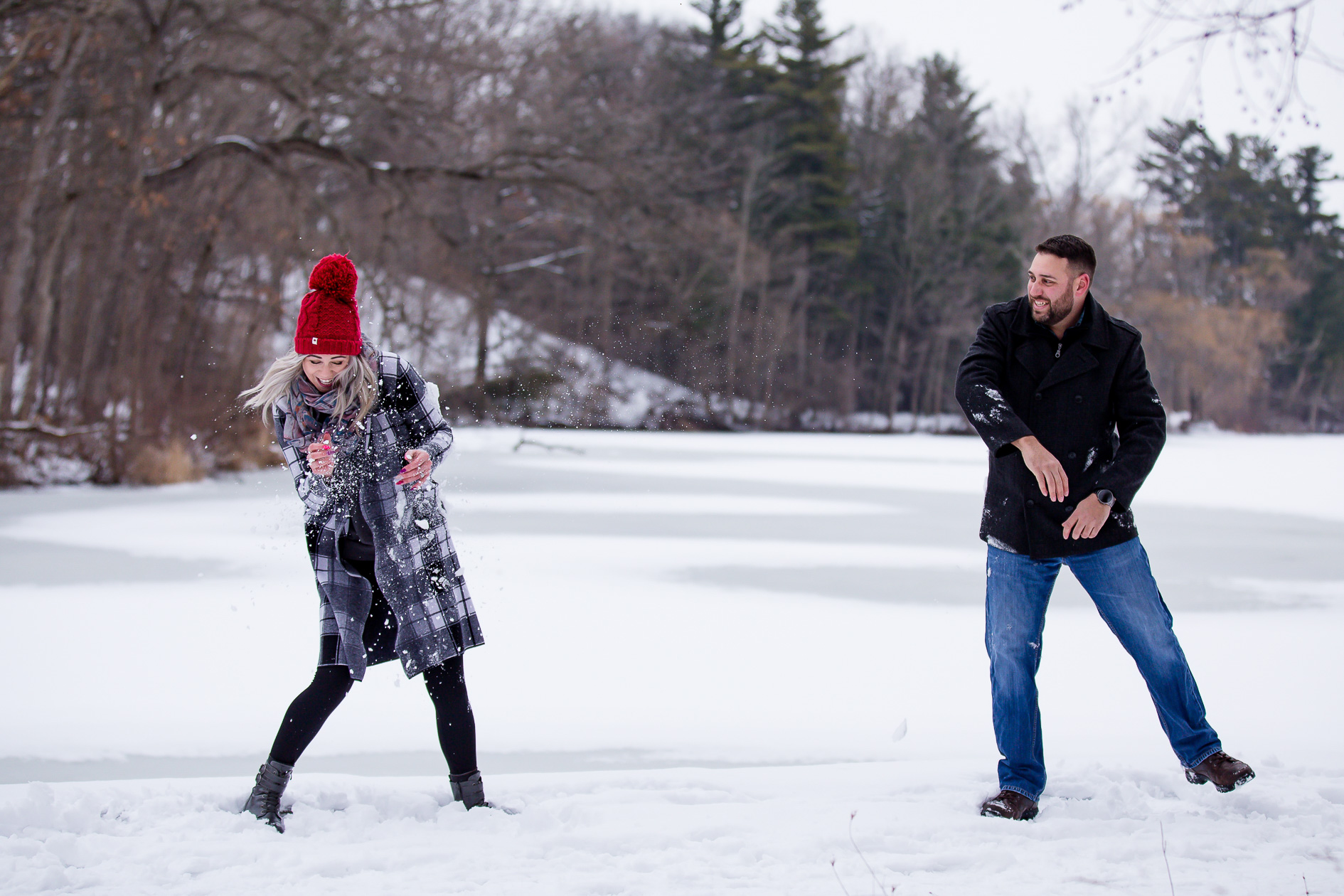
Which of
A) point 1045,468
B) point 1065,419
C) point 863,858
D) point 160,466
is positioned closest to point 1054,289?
point 1065,419

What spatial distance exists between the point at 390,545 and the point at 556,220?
91.4ft

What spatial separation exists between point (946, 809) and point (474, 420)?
23214mm

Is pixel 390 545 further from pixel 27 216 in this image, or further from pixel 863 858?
pixel 27 216

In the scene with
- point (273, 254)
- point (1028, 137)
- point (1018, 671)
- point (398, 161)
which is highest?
point (1028, 137)

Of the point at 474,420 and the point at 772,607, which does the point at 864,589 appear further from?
the point at 474,420

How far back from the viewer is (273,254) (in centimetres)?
1694

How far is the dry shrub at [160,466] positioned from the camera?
13922 millimetres

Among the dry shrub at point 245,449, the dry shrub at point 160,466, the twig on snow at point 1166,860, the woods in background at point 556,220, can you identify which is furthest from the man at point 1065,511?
the dry shrub at point 245,449

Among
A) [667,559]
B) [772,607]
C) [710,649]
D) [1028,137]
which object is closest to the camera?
[710,649]

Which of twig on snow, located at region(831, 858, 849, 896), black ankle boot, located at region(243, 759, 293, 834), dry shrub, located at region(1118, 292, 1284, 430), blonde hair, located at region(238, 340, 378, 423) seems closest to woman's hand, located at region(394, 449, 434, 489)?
blonde hair, located at region(238, 340, 378, 423)

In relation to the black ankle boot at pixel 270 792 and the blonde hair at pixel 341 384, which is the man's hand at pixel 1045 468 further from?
the black ankle boot at pixel 270 792

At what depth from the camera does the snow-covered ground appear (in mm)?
2822

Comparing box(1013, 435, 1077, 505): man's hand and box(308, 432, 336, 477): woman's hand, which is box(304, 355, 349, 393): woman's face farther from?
box(1013, 435, 1077, 505): man's hand

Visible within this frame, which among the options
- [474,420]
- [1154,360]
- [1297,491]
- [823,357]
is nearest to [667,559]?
[1297,491]
